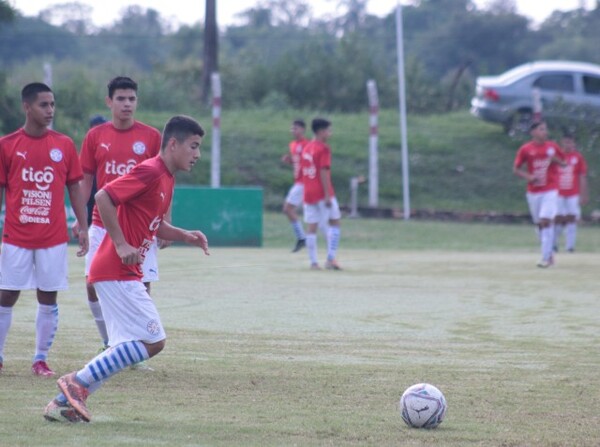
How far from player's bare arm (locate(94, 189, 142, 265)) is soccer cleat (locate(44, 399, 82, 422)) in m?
0.87

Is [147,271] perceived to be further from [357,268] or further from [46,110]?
[357,268]

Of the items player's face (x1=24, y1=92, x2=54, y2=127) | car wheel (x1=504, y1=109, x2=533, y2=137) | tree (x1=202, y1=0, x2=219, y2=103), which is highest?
tree (x1=202, y1=0, x2=219, y2=103)

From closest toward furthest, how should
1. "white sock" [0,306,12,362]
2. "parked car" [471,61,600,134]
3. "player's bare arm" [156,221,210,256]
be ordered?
1. "player's bare arm" [156,221,210,256]
2. "white sock" [0,306,12,362]
3. "parked car" [471,61,600,134]

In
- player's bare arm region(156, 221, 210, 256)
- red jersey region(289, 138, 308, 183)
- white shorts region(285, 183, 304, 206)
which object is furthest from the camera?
white shorts region(285, 183, 304, 206)

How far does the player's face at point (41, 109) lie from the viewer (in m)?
8.28

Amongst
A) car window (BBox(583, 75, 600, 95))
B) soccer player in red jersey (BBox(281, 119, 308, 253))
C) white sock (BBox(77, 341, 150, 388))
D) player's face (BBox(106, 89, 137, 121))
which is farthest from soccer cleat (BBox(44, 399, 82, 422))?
car window (BBox(583, 75, 600, 95))

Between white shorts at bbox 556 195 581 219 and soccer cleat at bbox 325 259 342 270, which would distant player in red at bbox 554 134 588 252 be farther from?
soccer cleat at bbox 325 259 342 270

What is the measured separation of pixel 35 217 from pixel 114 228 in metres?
2.00

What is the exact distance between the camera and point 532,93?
102 feet

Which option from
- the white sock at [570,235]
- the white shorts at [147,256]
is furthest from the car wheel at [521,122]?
the white shorts at [147,256]

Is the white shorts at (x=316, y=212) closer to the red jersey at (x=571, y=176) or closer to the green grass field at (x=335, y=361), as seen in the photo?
the green grass field at (x=335, y=361)

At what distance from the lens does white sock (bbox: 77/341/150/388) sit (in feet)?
21.7

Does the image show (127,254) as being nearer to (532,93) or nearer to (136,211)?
(136,211)

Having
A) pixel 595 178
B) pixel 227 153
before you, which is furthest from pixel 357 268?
pixel 227 153
